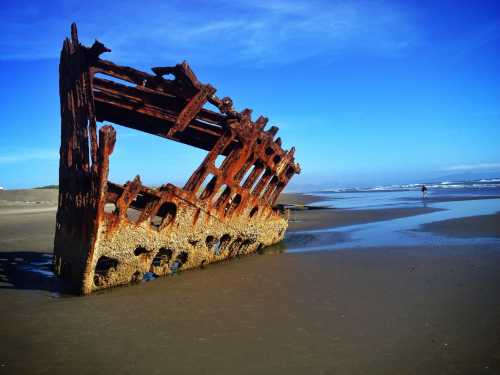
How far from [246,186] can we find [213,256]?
5.25 ft

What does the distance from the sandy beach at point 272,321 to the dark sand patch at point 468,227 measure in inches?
113

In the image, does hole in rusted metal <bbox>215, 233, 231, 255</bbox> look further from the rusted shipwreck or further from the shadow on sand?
the shadow on sand

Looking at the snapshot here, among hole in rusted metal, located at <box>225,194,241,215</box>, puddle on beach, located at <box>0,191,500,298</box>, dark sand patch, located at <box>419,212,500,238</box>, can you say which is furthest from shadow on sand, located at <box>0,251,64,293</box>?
dark sand patch, located at <box>419,212,500,238</box>

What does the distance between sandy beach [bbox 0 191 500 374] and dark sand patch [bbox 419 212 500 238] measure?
2.87 meters

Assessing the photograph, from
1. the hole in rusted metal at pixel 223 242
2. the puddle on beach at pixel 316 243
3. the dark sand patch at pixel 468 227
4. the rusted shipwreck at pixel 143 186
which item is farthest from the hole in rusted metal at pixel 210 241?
the dark sand patch at pixel 468 227

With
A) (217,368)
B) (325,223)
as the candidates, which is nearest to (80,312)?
(217,368)

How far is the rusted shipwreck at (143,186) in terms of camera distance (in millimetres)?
5113

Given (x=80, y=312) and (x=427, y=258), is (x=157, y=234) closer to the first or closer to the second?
(x=80, y=312)

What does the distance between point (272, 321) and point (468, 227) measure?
8678mm

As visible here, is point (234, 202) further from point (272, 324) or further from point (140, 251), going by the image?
point (272, 324)

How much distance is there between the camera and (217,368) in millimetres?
2965

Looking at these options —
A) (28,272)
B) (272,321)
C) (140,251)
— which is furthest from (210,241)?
(28,272)

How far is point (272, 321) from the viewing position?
12.8 ft

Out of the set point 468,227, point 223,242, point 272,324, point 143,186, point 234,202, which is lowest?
point 272,324
